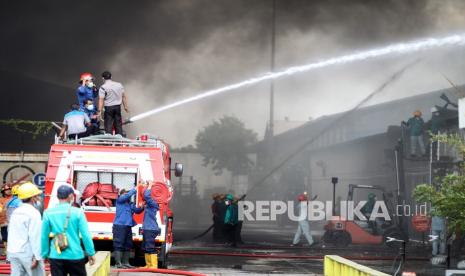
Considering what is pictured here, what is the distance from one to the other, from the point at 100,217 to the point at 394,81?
39245 millimetres

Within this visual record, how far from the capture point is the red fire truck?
15578mm

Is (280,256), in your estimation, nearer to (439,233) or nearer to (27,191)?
(439,233)

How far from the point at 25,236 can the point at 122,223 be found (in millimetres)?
5539

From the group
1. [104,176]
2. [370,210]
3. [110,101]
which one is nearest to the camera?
[104,176]

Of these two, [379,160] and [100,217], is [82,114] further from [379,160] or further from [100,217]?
[379,160]

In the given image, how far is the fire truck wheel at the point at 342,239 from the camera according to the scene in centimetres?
2661

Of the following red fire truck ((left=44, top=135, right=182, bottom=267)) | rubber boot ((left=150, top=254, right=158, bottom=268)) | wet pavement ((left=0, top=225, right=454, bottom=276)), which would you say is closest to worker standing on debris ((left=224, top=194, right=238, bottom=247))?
wet pavement ((left=0, top=225, right=454, bottom=276))

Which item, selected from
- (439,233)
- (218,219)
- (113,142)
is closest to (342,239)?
(218,219)

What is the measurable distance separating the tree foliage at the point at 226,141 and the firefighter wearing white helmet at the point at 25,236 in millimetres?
50219

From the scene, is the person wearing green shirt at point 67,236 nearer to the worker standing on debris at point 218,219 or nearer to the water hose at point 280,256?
the water hose at point 280,256

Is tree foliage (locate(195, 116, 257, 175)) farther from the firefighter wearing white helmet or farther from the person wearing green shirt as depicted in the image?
the person wearing green shirt

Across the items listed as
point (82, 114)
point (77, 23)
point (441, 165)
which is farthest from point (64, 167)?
point (77, 23)

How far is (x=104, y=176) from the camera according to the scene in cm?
1580

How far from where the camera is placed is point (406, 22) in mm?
51531
